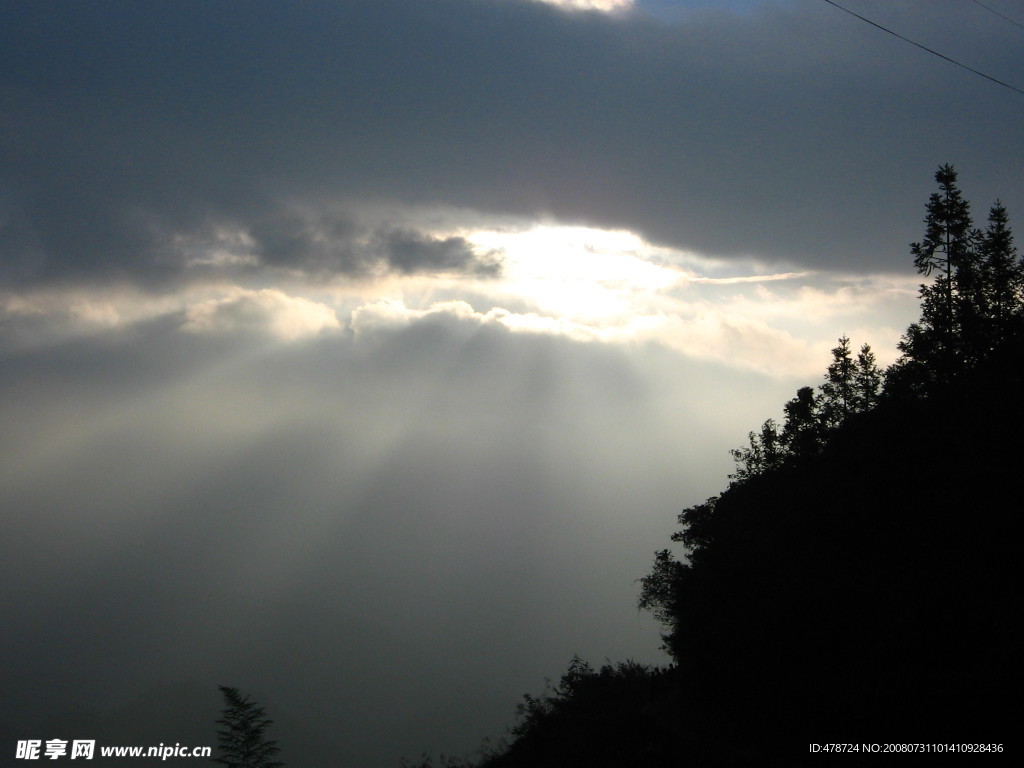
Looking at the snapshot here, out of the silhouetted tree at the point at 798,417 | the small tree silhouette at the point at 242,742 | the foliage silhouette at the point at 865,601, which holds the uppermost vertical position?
the silhouetted tree at the point at 798,417

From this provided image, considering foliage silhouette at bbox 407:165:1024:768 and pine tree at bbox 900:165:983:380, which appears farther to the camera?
pine tree at bbox 900:165:983:380

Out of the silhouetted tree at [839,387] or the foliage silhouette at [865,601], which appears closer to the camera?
the foliage silhouette at [865,601]

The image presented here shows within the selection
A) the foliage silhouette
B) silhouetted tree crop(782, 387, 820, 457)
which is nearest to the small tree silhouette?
the foliage silhouette

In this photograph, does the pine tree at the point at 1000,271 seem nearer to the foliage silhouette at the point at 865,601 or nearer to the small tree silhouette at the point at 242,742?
the foliage silhouette at the point at 865,601

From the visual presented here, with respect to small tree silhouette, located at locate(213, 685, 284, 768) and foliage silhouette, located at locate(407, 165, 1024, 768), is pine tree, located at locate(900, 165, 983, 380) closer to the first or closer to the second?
foliage silhouette, located at locate(407, 165, 1024, 768)

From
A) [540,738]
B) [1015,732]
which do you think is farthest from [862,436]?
[540,738]

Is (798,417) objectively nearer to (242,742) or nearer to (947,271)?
A: (947,271)

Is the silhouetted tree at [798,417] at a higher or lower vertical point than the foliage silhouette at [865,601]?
higher

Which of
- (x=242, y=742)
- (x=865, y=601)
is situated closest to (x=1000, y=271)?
(x=865, y=601)

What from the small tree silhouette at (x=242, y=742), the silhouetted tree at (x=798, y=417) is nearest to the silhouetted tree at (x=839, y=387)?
the silhouetted tree at (x=798, y=417)

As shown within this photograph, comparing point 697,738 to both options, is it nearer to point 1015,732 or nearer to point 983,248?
point 1015,732

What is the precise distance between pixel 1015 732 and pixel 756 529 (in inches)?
678

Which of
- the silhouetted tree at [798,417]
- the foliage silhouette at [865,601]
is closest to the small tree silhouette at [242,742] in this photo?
the foliage silhouette at [865,601]

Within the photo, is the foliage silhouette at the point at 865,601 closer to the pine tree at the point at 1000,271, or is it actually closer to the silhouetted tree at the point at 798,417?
the pine tree at the point at 1000,271
